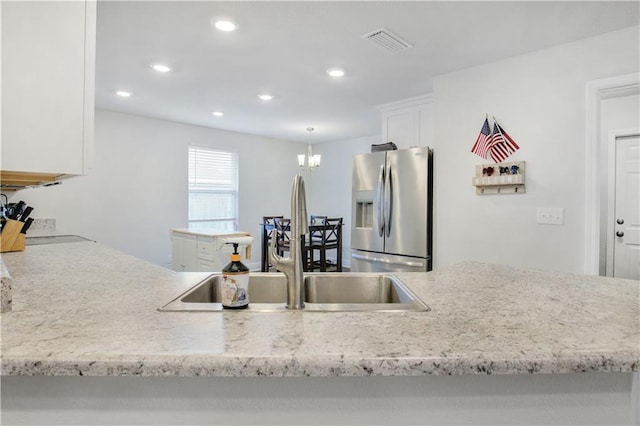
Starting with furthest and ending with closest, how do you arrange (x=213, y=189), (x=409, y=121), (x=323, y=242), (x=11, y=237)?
(x=213, y=189) → (x=323, y=242) → (x=409, y=121) → (x=11, y=237)

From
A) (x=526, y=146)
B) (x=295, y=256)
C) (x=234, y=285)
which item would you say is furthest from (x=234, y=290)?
(x=526, y=146)

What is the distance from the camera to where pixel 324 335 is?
2.55ft

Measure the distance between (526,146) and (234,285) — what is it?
2762 mm

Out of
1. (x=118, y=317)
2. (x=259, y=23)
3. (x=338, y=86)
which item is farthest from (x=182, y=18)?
(x=118, y=317)

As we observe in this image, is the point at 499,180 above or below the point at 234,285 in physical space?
above

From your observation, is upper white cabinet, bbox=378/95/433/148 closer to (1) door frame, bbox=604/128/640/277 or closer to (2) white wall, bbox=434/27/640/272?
(2) white wall, bbox=434/27/640/272

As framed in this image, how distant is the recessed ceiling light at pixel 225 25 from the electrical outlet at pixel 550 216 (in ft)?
8.55

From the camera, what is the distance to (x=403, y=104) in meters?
4.15

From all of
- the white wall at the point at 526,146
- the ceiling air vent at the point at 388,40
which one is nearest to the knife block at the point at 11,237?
the ceiling air vent at the point at 388,40

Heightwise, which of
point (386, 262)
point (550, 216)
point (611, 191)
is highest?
point (611, 191)

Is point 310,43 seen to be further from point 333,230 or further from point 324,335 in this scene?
point 333,230

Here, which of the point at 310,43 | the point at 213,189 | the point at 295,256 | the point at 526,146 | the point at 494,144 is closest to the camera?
the point at 295,256

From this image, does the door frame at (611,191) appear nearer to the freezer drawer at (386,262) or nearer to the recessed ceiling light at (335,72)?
the freezer drawer at (386,262)

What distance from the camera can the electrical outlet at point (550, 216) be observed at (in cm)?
271
